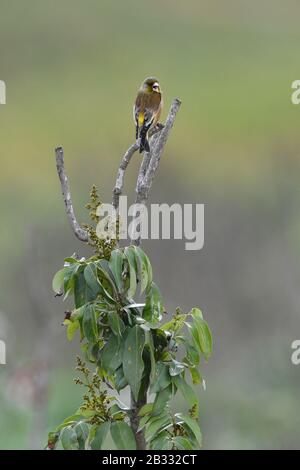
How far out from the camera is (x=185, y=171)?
29.4ft

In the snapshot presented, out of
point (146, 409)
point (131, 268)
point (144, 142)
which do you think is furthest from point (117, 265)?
point (144, 142)

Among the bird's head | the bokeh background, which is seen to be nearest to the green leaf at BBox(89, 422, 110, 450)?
the bird's head

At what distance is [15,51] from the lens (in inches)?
417

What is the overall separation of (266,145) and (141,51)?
6.83 ft

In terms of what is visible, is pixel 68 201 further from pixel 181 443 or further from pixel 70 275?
pixel 181 443

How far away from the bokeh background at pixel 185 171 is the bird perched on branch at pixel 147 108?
1848 mm

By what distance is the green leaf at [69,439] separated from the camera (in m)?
1.70

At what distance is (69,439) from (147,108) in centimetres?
118

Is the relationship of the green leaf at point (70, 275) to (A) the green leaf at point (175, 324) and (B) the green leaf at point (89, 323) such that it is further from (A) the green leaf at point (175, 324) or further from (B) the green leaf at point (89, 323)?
(A) the green leaf at point (175, 324)

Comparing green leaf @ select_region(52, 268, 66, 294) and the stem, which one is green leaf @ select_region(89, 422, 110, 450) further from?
green leaf @ select_region(52, 268, 66, 294)
